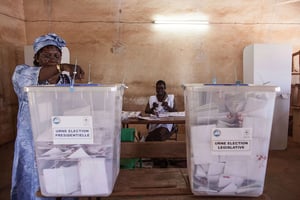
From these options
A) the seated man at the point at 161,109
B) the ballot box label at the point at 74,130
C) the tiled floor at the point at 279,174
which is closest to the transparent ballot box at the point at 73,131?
the ballot box label at the point at 74,130

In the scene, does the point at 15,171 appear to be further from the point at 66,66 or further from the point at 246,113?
the point at 246,113

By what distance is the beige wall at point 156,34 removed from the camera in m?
4.78

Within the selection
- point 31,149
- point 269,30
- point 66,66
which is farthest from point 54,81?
point 269,30

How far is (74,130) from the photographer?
78cm

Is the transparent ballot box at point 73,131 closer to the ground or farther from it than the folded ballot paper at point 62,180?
farther from it

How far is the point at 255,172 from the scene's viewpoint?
2.69 feet

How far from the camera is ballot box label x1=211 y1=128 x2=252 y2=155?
79 cm

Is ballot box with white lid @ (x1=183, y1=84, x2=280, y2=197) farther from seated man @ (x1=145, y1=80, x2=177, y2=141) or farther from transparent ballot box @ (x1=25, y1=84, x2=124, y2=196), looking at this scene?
seated man @ (x1=145, y1=80, x2=177, y2=141)

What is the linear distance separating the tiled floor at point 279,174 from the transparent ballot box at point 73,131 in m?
1.73

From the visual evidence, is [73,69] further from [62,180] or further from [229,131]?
[229,131]

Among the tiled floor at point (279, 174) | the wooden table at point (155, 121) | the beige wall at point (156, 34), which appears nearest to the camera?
the tiled floor at point (279, 174)

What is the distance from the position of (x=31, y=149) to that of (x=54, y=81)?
475 millimetres

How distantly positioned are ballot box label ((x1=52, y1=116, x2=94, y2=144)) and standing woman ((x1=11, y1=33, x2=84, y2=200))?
527 mm

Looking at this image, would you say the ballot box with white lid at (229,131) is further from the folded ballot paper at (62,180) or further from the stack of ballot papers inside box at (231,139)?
the folded ballot paper at (62,180)
